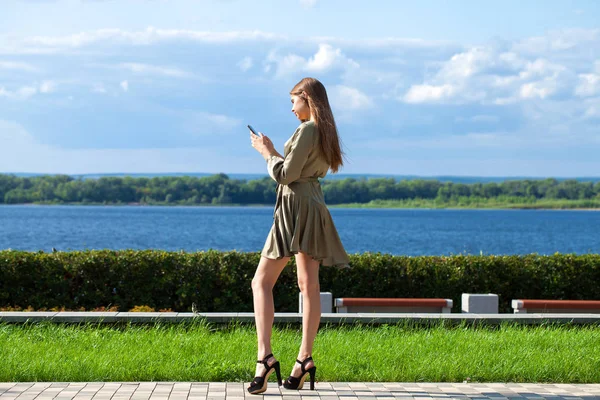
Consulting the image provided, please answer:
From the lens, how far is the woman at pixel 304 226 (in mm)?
5629

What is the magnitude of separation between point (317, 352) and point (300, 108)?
2167 millimetres

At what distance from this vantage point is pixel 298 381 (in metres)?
5.66

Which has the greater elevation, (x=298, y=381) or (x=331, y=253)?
(x=331, y=253)

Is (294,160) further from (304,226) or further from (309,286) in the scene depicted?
(309,286)

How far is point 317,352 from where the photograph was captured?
6832 millimetres

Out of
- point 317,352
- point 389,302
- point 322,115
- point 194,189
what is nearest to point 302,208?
point 322,115

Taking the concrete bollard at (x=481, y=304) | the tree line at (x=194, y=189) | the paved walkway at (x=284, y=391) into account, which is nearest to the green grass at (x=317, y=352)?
the paved walkway at (x=284, y=391)

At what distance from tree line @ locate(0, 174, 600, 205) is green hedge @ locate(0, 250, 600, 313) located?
99748 millimetres

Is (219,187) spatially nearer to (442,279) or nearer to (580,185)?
(580,185)

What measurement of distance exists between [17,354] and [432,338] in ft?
11.5

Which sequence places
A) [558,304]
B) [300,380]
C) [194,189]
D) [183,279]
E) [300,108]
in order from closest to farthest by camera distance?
[300,380] < [300,108] < [558,304] < [183,279] < [194,189]

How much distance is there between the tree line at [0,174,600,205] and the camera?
408ft

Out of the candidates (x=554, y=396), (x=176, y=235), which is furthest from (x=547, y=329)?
(x=176, y=235)

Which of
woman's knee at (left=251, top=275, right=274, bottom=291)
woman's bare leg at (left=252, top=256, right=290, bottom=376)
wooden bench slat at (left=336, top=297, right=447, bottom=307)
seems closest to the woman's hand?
woman's bare leg at (left=252, top=256, right=290, bottom=376)
